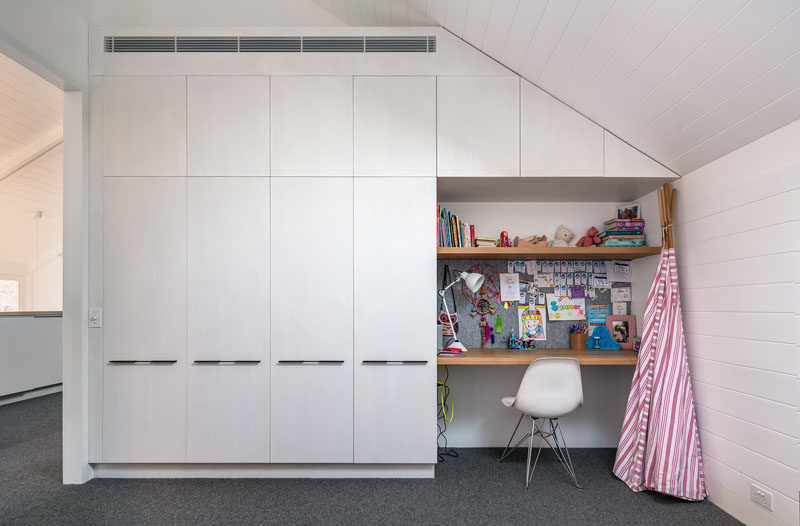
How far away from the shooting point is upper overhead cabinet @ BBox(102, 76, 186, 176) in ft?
9.62

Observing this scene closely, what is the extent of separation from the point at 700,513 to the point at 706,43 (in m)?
2.38

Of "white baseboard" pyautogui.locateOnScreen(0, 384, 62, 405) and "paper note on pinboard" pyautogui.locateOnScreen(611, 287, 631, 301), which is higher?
"paper note on pinboard" pyautogui.locateOnScreen(611, 287, 631, 301)

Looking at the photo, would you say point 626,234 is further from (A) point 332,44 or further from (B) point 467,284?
(A) point 332,44

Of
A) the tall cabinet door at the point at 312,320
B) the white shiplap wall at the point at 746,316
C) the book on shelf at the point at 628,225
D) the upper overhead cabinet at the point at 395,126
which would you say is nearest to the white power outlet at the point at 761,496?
the white shiplap wall at the point at 746,316

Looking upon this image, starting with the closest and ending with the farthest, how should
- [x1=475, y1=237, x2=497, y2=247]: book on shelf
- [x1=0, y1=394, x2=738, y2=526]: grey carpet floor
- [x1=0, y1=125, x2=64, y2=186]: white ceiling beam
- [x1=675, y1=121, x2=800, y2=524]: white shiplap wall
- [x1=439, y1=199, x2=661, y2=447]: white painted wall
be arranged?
[x1=675, y1=121, x2=800, y2=524]: white shiplap wall
[x1=0, y1=394, x2=738, y2=526]: grey carpet floor
[x1=475, y1=237, x2=497, y2=247]: book on shelf
[x1=439, y1=199, x2=661, y2=447]: white painted wall
[x1=0, y1=125, x2=64, y2=186]: white ceiling beam

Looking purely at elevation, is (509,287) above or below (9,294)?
above

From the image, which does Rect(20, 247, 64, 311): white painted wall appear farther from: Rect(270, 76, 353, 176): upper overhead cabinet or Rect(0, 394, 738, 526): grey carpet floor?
Rect(270, 76, 353, 176): upper overhead cabinet

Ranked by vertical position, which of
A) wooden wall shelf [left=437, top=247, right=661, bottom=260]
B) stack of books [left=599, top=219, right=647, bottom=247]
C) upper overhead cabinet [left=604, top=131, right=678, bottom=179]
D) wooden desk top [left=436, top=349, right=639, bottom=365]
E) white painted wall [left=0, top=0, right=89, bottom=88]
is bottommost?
wooden desk top [left=436, top=349, right=639, bottom=365]

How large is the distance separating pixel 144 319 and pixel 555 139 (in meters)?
2.90

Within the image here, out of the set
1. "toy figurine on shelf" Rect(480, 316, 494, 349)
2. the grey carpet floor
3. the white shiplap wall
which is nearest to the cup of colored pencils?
"toy figurine on shelf" Rect(480, 316, 494, 349)

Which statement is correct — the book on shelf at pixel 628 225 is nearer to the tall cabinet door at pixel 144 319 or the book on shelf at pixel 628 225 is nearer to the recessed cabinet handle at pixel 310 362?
the recessed cabinet handle at pixel 310 362

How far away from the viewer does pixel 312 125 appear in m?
Result: 2.96

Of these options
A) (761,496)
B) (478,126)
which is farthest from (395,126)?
(761,496)

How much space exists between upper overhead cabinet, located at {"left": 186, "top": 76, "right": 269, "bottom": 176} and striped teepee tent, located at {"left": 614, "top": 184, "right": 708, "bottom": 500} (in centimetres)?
262
